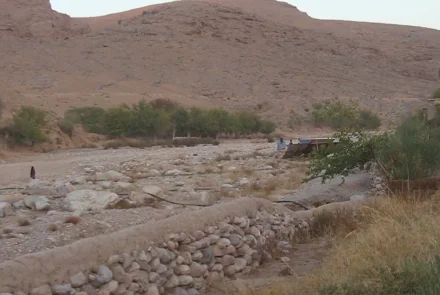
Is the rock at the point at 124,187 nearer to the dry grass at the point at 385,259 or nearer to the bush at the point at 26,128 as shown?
the dry grass at the point at 385,259

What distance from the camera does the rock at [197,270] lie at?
717cm

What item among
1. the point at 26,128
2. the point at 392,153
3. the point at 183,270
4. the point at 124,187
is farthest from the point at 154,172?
the point at 183,270

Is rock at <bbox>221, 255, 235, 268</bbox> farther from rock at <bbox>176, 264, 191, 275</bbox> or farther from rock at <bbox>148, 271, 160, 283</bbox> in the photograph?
rock at <bbox>148, 271, 160, 283</bbox>

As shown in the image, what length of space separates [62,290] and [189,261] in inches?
74.4

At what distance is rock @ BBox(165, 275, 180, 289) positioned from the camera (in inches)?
267

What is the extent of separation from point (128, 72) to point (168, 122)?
3015cm

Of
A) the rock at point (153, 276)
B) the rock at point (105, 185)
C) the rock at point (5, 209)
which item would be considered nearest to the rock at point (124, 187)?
the rock at point (105, 185)

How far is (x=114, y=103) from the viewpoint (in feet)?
198

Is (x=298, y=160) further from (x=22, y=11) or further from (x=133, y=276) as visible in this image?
(x=22, y=11)

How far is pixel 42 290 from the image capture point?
5469mm

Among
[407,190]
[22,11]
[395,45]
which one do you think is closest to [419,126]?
[407,190]

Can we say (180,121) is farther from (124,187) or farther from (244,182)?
(124,187)

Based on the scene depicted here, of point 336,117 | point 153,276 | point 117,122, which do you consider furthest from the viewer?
point 336,117

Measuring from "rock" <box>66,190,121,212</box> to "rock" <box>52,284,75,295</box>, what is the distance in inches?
229
